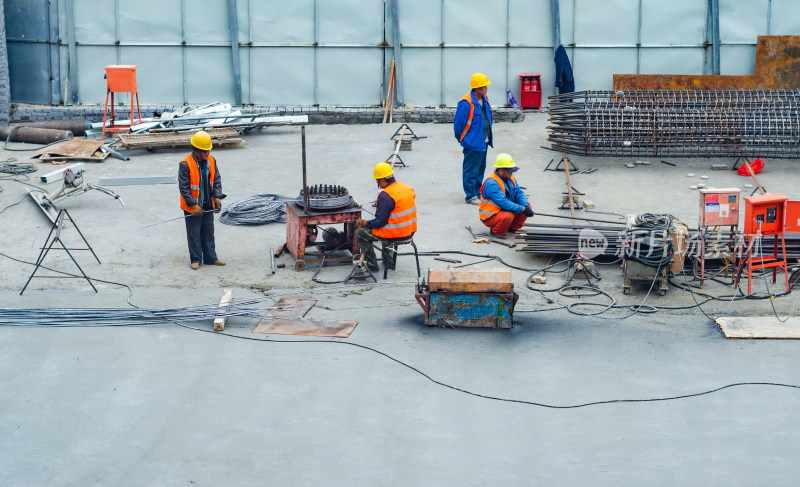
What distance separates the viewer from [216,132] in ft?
65.6

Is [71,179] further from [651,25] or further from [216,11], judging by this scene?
[651,25]

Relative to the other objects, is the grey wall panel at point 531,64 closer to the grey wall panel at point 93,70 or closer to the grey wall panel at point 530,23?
the grey wall panel at point 530,23

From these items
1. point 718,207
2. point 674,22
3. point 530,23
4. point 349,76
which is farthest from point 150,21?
point 718,207

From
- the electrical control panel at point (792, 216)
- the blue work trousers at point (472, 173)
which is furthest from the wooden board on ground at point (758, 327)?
the blue work trousers at point (472, 173)

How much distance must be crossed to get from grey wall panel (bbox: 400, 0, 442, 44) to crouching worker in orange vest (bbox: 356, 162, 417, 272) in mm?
12257

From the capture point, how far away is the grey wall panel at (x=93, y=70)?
23.0 m

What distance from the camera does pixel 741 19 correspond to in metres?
23.0

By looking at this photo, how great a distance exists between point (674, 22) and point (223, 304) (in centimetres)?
1674

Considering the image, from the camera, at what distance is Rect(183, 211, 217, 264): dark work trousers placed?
1209 centimetres

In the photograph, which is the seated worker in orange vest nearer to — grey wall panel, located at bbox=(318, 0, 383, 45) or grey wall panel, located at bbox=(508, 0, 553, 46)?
grey wall panel, located at bbox=(508, 0, 553, 46)

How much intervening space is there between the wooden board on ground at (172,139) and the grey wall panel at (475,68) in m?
6.30

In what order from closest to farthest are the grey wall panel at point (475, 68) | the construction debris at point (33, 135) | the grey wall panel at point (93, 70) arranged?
the construction debris at point (33, 135)
the grey wall panel at point (93, 70)
the grey wall panel at point (475, 68)

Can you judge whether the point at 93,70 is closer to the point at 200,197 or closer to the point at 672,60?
the point at 200,197

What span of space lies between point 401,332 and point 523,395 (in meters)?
1.95
